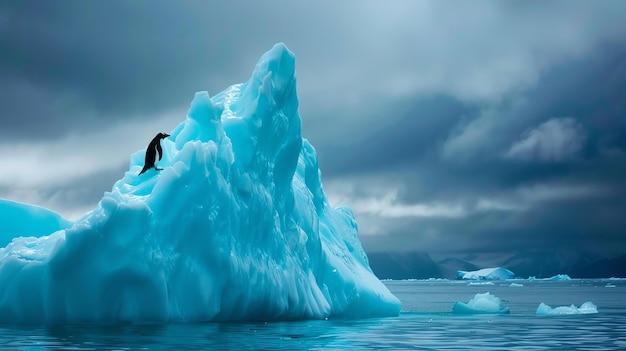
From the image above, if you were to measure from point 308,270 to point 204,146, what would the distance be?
6.84m

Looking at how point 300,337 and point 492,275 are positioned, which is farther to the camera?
point 492,275

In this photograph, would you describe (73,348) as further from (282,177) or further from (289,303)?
(282,177)

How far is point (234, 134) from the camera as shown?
24484 mm

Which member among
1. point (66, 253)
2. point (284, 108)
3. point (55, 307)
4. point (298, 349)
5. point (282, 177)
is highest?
point (284, 108)

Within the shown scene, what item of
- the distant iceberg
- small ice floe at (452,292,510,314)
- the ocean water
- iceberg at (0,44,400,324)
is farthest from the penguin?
the distant iceberg

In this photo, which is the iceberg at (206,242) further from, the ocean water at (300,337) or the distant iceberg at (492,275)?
the distant iceberg at (492,275)

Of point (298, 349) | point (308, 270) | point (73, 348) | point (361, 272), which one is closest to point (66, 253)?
point (73, 348)

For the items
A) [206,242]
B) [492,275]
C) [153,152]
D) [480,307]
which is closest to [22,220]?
[153,152]

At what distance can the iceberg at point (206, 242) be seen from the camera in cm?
1989

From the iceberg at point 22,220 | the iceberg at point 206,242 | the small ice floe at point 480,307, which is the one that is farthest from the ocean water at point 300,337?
the small ice floe at point 480,307

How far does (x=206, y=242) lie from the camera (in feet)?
71.5

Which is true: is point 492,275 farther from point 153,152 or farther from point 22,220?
point 153,152

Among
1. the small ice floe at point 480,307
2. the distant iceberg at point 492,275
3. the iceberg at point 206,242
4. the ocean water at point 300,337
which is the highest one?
the distant iceberg at point 492,275

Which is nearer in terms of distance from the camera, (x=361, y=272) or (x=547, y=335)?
(x=547, y=335)
